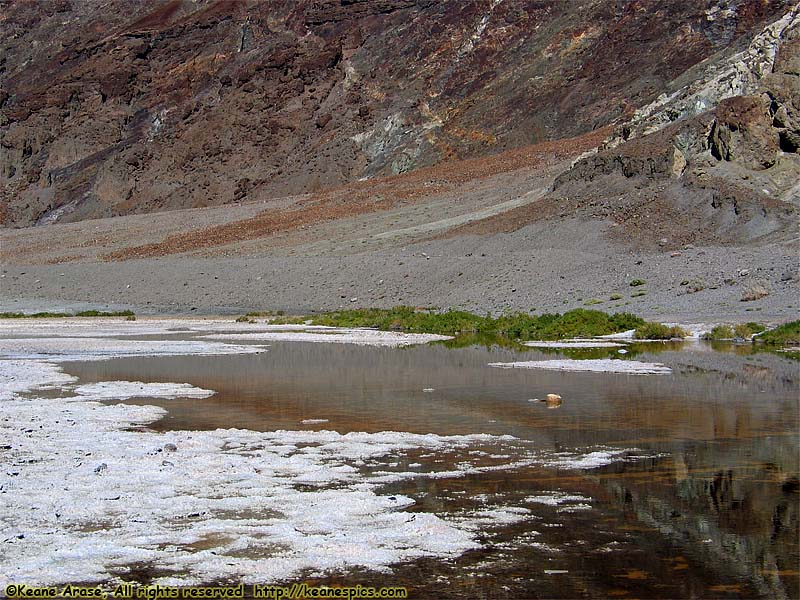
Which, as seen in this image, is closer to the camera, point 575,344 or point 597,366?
point 597,366

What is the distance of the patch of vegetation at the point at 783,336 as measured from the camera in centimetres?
2294

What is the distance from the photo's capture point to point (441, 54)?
78000 mm

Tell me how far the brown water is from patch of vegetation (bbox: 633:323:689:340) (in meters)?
3.10

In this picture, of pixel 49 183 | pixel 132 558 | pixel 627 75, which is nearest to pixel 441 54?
pixel 627 75

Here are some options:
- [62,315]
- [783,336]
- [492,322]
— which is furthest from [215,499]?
[62,315]

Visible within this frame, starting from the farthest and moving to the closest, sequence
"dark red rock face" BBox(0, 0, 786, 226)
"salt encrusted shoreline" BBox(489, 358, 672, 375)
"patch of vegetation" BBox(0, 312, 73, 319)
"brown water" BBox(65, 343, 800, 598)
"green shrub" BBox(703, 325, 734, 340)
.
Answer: "dark red rock face" BBox(0, 0, 786, 226)
"patch of vegetation" BBox(0, 312, 73, 319)
"green shrub" BBox(703, 325, 734, 340)
"salt encrusted shoreline" BBox(489, 358, 672, 375)
"brown water" BBox(65, 343, 800, 598)

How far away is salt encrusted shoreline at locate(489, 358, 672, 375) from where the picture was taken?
17.7 m

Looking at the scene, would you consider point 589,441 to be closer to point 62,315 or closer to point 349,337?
point 349,337

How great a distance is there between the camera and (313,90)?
Answer: 82875 millimetres

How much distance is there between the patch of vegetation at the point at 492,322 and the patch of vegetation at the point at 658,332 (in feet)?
3.72

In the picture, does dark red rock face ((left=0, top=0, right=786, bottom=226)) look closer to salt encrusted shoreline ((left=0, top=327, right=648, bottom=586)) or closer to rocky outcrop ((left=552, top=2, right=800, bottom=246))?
rocky outcrop ((left=552, top=2, right=800, bottom=246))

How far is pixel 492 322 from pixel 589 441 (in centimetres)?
1948

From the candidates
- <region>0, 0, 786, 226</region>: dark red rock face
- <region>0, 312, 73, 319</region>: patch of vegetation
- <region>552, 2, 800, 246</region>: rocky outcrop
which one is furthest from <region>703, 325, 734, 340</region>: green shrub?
<region>0, 0, 786, 226</region>: dark red rock face

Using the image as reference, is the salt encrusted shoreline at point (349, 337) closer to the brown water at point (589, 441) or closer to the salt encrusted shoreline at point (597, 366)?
the brown water at point (589, 441)
